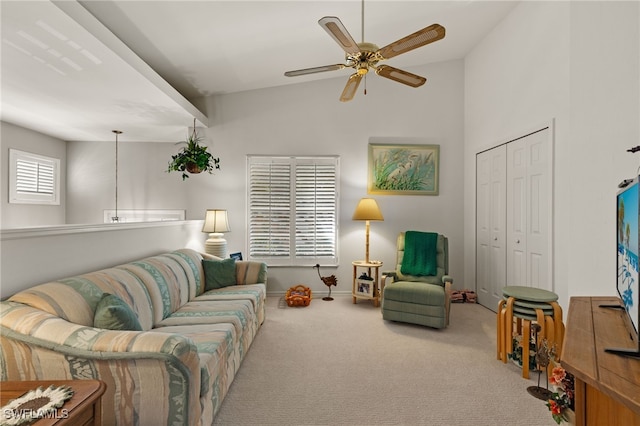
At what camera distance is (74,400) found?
3.80 feet

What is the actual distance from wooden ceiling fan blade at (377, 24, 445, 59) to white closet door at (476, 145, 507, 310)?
2.39m

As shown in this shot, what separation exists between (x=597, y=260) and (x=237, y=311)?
2.94 m

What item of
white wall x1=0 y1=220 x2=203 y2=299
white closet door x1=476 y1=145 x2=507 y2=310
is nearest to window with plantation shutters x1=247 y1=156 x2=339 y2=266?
white wall x1=0 y1=220 x2=203 y2=299

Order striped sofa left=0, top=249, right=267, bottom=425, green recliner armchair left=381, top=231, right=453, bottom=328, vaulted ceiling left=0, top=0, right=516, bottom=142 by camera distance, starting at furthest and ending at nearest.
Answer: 1. green recliner armchair left=381, top=231, right=453, bottom=328
2. vaulted ceiling left=0, top=0, right=516, bottom=142
3. striped sofa left=0, top=249, right=267, bottom=425

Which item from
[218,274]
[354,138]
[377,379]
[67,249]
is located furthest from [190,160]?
[377,379]

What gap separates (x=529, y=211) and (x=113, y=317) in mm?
3838

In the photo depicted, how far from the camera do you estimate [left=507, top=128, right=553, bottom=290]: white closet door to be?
10.6 ft

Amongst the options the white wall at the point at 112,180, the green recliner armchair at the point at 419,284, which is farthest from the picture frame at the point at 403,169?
the white wall at the point at 112,180

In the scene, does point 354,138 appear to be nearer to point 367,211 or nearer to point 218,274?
point 367,211

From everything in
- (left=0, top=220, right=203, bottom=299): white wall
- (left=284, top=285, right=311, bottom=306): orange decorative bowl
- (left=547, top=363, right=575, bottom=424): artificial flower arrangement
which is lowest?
(left=284, top=285, right=311, bottom=306): orange decorative bowl

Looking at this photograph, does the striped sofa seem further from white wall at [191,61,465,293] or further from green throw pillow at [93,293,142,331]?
white wall at [191,61,465,293]

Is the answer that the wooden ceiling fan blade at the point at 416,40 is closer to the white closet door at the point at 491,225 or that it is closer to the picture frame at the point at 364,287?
the white closet door at the point at 491,225

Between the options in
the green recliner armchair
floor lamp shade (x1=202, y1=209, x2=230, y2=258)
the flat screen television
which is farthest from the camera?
floor lamp shade (x1=202, y1=209, x2=230, y2=258)

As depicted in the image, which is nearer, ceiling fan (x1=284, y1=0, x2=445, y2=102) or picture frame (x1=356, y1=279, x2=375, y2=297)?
ceiling fan (x1=284, y1=0, x2=445, y2=102)
